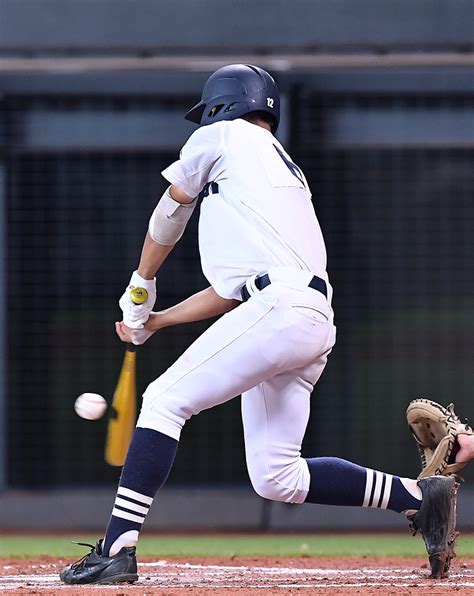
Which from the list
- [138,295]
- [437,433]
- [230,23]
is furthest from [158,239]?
[230,23]

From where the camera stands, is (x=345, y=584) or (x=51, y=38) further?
(x=51, y=38)

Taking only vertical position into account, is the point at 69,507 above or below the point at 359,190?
below

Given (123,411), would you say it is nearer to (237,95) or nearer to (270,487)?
(270,487)

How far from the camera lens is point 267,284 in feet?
12.3

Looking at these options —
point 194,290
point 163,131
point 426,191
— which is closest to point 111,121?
Result: point 163,131

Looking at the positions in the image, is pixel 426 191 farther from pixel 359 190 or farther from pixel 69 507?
pixel 69 507

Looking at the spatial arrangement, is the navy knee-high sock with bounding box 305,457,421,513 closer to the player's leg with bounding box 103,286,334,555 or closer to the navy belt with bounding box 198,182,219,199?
the player's leg with bounding box 103,286,334,555

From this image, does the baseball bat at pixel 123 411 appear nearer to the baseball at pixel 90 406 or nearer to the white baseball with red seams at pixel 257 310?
the baseball at pixel 90 406

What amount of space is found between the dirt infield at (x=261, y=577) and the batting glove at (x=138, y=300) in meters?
0.83

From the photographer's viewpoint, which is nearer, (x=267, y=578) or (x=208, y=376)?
(x=208, y=376)

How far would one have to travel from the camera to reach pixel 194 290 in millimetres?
7633

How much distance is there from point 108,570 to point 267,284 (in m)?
0.98

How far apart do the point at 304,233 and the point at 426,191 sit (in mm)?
3923

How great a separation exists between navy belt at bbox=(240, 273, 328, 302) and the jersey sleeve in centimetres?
37
